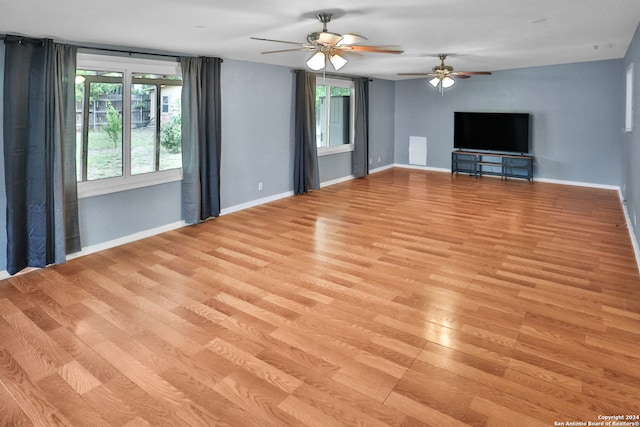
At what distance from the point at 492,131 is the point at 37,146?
8.51m

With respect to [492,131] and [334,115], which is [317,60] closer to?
[334,115]

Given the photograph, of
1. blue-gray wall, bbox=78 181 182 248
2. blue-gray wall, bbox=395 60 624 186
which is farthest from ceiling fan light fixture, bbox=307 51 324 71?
blue-gray wall, bbox=395 60 624 186

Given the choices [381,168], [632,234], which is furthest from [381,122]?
[632,234]

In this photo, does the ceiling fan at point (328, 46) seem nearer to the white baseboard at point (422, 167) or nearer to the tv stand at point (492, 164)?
the tv stand at point (492, 164)

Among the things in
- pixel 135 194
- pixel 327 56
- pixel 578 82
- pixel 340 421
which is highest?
pixel 578 82

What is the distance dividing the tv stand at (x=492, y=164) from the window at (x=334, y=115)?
2.66m

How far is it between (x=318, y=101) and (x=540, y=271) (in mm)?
5682

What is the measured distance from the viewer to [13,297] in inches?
142

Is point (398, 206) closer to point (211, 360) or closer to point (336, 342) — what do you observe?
point (336, 342)

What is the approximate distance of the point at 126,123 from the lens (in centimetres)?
503

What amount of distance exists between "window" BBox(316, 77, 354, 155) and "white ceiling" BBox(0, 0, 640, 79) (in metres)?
2.77

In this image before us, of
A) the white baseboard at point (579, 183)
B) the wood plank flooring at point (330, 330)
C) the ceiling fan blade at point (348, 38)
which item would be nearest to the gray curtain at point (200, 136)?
the wood plank flooring at point (330, 330)

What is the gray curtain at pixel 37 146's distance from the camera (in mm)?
3977

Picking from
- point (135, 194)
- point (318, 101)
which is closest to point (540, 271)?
point (135, 194)
